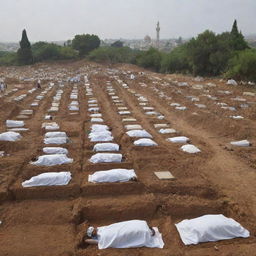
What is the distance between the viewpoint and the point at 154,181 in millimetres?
9852

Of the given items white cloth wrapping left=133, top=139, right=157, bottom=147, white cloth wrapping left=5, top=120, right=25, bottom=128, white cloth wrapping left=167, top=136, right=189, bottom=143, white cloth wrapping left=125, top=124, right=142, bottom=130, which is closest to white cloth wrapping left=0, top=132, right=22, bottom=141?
white cloth wrapping left=5, top=120, right=25, bottom=128

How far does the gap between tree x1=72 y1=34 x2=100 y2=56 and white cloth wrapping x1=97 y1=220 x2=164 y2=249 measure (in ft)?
202

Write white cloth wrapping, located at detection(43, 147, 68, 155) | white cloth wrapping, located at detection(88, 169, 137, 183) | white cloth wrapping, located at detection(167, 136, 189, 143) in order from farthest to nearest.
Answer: white cloth wrapping, located at detection(167, 136, 189, 143) → white cloth wrapping, located at detection(43, 147, 68, 155) → white cloth wrapping, located at detection(88, 169, 137, 183)

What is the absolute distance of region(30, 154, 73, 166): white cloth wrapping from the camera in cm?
1090

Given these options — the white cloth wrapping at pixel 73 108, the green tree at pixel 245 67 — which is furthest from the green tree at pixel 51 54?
the white cloth wrapping at pixel 73 108

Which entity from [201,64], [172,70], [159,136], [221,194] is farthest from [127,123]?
[172,70]

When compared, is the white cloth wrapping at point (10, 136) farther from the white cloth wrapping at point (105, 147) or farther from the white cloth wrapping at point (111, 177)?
the white cloth wrapping at point (111, 177)

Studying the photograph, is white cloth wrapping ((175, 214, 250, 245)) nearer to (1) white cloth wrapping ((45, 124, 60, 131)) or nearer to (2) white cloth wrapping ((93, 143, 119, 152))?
(2) white cloth wrapping ((93, 143, 119, 152))

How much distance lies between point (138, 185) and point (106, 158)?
2.23 metres

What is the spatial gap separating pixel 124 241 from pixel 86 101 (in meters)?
18.2

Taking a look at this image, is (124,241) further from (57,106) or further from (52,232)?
(57,106)

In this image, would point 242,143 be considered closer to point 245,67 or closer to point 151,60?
point 245,67

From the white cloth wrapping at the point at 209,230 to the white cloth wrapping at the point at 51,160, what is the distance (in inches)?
207

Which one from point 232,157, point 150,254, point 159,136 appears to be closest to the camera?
point 150,254
